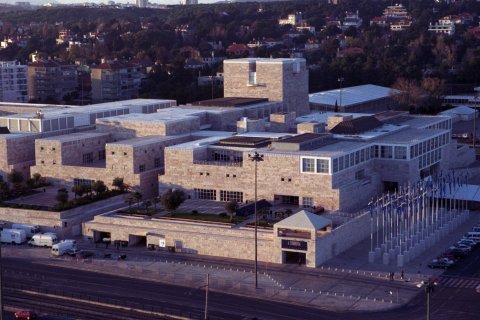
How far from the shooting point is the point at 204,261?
37344 mm

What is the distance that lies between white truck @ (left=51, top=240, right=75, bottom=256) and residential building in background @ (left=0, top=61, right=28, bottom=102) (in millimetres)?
51474

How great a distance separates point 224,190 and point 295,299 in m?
12.8

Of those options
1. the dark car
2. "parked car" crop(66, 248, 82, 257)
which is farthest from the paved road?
"parked car" crop(66, 248, 82, 257)

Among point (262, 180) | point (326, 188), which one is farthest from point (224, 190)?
point (326, 188)

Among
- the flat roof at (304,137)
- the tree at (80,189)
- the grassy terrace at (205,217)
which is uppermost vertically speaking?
the flat roof at (304,137)

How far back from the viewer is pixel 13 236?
133 feet

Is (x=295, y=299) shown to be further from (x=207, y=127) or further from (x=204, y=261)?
(x=207, y=127)

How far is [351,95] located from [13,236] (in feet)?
148

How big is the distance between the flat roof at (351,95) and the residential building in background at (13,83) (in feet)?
99.0

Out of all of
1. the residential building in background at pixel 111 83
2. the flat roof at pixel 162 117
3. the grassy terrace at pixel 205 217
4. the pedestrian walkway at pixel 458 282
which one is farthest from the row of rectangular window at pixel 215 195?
the residential building in background at pixel 111 83

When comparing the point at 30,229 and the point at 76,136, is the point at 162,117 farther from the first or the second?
the point at 30,229

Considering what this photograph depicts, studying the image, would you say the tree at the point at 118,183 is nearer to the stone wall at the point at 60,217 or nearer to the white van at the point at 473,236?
the stone wall at the point at 60,217

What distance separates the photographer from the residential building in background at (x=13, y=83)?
8781 cm

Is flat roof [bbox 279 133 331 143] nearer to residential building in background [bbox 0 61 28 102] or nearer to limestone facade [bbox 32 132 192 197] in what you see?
limestone facade [bbox 32 132 192 197]
